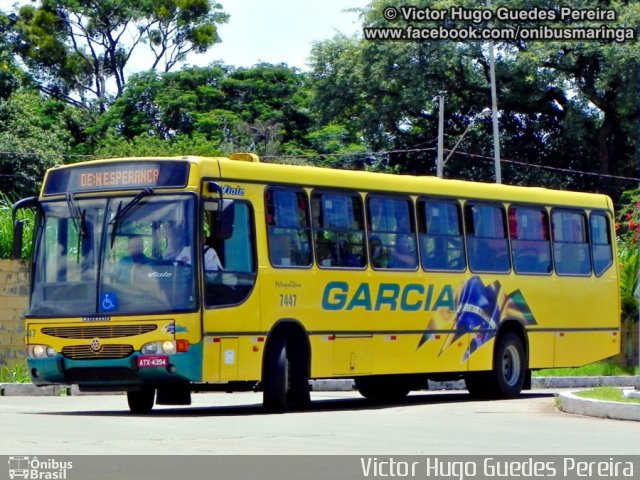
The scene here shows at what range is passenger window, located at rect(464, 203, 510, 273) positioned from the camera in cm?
2188

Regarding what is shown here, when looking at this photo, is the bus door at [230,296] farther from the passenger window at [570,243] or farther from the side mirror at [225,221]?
the passenger window at [570,243]

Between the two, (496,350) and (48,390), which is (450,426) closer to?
(496,350)

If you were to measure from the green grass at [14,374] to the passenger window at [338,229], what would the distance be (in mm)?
9107

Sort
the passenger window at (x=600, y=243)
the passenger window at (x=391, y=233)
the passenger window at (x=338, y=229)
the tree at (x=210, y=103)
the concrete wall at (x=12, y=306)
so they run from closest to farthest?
the passenger window at (x=338, y=229) < the passenger window at (x=391, y=233) < the passenger window at (x=600, y=243) < the concrete wall at (x=12, y=306) < the tree at (x=210, y=103)

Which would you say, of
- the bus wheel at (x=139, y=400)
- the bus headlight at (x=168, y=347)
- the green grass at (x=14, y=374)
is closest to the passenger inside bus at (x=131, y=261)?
the bus headlight at (x=168, y=347)

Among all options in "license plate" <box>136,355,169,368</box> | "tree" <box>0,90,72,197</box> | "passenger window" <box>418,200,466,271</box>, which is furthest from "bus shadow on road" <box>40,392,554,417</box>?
"tree" <box>0,90,72,197</box>

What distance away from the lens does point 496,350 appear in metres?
22.3

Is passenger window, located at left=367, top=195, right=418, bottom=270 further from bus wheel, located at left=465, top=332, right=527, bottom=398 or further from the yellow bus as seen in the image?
bus wheel, located at left=465, top=332, right=527, bottom=398

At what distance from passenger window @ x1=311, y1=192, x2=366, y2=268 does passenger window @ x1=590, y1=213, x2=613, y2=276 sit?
19.3 ft

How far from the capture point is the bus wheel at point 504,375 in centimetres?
2238

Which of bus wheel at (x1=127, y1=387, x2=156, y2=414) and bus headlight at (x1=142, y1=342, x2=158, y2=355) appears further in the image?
bus wheel at (x1=127, y1=387, x2=156, y2=414)

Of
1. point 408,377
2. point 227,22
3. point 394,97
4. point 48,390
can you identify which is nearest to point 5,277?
point 48,390

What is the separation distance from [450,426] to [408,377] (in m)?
5.26
